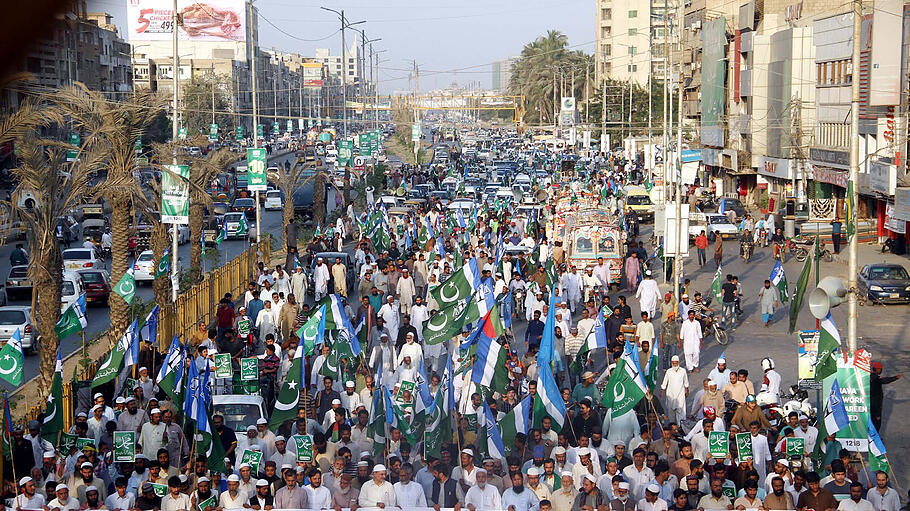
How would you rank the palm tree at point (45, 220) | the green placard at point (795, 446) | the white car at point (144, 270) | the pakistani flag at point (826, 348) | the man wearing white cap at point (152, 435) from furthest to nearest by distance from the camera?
the white car at point (144, 270) → the palm tree at point (45, 220) → the pakistani flag at point (826, 348) → the man wearing white cap at point (152, 435) → the green placard at point (795, 446)

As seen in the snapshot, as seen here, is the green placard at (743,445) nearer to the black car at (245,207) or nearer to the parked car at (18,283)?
the parked car at (18,283)

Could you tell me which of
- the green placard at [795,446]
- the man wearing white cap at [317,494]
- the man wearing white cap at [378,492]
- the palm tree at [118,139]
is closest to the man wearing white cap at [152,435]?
the man wearing white cap at [317,494]

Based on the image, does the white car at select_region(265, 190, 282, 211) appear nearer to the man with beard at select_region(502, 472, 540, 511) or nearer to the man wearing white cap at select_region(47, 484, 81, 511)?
the man wearing white cap at select_region(47, 484, 81, 511)

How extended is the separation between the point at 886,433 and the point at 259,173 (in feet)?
62.3

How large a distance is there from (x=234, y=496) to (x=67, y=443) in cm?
263

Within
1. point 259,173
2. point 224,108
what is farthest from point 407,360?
point 224,108

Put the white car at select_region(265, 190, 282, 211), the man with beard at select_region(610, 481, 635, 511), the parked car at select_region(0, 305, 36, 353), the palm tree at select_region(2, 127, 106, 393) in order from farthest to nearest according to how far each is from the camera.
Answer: the white car at select_region(265, 190, 282, 211), the parked car at select_region(0, 305, 36, 353), the palm tree at select_region(2, 127, 106, 393), the man with beard at select_region(610, 481, 635, 511)

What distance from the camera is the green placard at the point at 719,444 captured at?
11.3 metres

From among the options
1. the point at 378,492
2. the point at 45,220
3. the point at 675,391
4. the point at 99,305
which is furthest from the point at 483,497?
the point at 99,305

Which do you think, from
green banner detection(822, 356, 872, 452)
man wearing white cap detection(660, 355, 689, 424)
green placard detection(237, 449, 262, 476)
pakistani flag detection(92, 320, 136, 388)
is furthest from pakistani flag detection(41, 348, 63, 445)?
green banner detection(822, 356, 872, 452)

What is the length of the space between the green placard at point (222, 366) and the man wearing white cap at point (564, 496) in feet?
19.6

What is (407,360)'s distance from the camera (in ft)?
49.6

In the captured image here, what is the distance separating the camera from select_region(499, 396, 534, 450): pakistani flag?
1221 cm

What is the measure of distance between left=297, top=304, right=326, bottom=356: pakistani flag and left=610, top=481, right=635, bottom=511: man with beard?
6.27 metres
